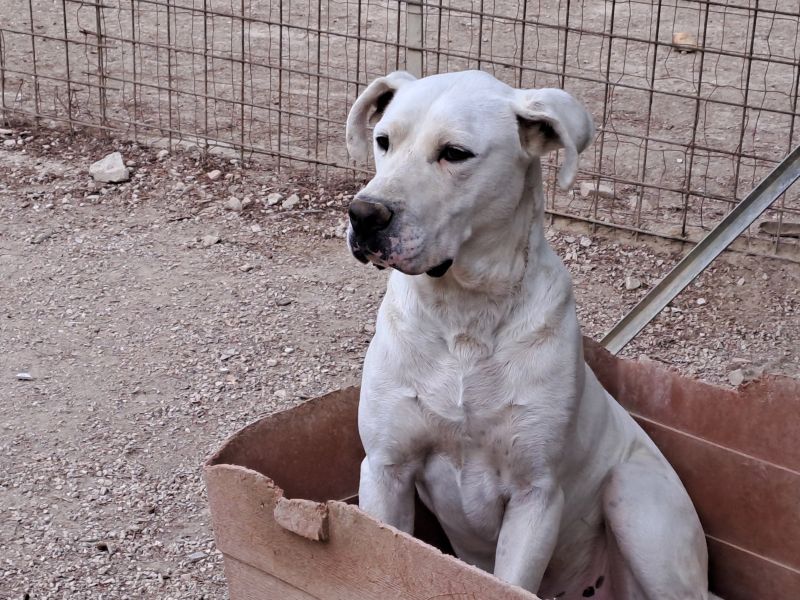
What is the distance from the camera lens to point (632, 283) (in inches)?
204


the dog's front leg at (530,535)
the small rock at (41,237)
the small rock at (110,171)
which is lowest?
the small rock at (41,237)

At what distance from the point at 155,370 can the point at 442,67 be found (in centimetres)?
334

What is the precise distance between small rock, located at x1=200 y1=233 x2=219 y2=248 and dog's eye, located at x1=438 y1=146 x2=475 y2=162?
309cm

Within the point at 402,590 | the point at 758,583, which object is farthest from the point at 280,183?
the point at 402,590

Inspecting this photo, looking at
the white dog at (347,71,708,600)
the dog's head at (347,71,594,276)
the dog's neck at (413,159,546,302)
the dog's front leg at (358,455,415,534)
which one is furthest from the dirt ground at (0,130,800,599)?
the dog's head at (347,71,594,276)

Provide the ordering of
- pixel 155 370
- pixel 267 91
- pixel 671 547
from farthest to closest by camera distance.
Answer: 1. pixel 267 91
2. pixel 155 370
3. pixel 671 547

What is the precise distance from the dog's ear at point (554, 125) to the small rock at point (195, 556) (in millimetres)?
1650

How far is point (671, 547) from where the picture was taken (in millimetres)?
2910

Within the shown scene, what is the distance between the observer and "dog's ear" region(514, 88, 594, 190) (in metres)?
2.58

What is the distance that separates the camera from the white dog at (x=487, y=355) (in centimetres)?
254

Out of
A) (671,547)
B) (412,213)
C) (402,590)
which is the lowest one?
(671,547)

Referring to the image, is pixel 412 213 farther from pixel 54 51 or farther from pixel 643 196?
pixel 54 51

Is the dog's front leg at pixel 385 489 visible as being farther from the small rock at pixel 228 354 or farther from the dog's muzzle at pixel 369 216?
the small rock at pixel 228 354

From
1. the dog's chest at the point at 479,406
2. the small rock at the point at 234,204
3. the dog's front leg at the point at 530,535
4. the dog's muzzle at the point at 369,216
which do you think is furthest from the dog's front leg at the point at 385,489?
the small rock at the point at 234,204
